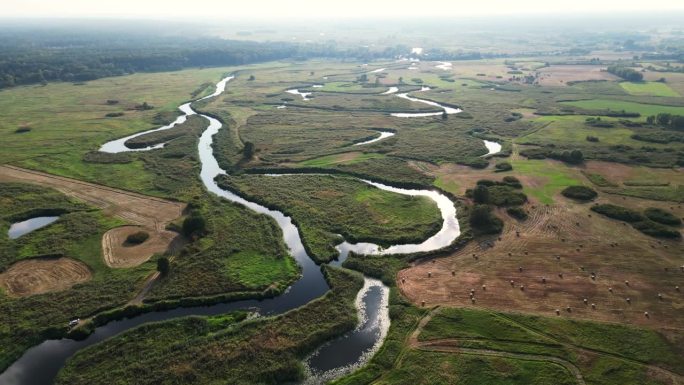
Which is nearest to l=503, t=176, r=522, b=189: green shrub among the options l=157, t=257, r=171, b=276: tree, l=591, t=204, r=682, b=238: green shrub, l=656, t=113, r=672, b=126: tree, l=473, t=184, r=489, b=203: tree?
l=473, t=184, r=489, b=203: tree

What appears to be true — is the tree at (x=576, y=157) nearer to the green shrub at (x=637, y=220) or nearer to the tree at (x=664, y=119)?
the green shrub at (x=637, y=220)

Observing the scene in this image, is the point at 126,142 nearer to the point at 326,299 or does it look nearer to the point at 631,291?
the point at 326,299

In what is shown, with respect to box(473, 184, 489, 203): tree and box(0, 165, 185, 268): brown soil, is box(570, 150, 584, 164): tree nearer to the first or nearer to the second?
box(473, 184, 489, 203): tree

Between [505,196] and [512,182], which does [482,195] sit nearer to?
[505,196]

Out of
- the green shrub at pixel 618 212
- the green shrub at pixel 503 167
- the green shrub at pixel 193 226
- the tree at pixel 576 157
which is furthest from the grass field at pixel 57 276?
the tree at pixel 576 157

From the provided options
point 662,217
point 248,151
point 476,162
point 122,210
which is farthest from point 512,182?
point 122,210

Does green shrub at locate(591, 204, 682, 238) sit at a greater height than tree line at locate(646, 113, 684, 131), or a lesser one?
lesser

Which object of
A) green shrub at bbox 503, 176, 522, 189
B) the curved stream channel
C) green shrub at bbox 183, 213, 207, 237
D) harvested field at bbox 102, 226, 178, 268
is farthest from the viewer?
green shrub at bbox 503, 176, 522, 189
